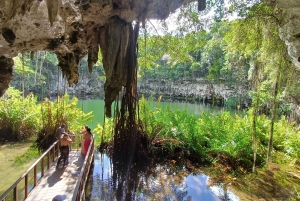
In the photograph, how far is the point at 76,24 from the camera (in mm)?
4309

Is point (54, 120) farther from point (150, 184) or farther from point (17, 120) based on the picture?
point (150, 184)

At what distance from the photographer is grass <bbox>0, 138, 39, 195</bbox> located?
5.77 m

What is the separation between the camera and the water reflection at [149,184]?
207 inches

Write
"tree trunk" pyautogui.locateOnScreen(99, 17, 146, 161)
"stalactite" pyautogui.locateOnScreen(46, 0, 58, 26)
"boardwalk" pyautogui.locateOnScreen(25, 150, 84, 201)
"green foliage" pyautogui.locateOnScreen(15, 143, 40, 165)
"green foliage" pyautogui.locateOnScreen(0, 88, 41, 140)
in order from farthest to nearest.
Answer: "green foliage" pyautogui.locateOnScreen(0, 88, 41, 140), "green foliage" pyautogui.locateOnScreen(15, 143, 40, 165), "tree trunk" pyautogui.locateOnScreen(99, 17, 146, 161), "boardwalk" pyautogui.locateOnScreen(25, 150, 84, 201), "stalactite" pyautogui.locateOnScreen(46, 0, 58, 26)

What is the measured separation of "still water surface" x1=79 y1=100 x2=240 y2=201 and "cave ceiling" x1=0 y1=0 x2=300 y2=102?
3130mm

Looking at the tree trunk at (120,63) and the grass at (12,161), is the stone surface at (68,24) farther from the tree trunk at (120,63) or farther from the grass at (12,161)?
the grass at (12,161)

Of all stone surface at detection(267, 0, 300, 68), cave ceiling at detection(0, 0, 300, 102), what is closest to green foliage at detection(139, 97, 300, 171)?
cave ceiling at detection(0, 0, 300, 102)

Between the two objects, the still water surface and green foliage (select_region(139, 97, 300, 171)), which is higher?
green foliage (select_region(139, 97, 300, 171))

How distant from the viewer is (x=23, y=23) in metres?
3.42

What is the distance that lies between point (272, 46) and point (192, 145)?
156 inches

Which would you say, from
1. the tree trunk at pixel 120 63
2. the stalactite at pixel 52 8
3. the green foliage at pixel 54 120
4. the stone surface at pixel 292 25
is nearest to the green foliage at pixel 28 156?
the green foliage at pixel 54 120

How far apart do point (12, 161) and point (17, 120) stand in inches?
114

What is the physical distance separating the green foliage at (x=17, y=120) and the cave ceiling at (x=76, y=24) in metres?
5.76

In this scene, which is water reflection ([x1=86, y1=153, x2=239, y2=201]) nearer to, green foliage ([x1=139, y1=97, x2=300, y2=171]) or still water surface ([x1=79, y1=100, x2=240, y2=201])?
still water surface ([x1=79, y1=100, x2=240, y2=201])
